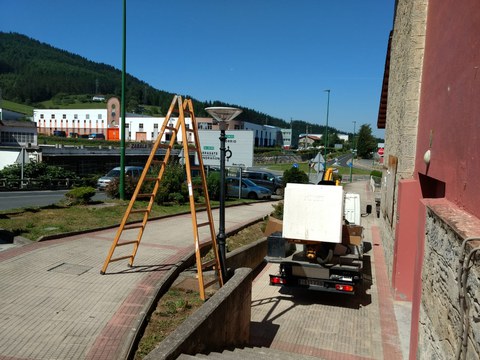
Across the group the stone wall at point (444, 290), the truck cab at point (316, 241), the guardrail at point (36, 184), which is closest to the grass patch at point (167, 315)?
the truck cab at point (316, 241)

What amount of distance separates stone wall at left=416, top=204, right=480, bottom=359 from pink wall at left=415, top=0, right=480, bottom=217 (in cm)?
35

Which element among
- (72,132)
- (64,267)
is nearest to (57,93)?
(72,132)

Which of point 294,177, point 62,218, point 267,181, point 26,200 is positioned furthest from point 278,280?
point 267,181

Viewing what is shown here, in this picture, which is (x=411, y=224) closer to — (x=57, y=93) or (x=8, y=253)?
(x=8, y=253)

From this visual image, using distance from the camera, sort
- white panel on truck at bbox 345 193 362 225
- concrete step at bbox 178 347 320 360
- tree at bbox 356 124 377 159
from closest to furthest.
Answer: concrete step at bbox 178 347 320 360 → white panel on truck at bbox 345 193 362 225 → tree at bbox 356 124 377 159

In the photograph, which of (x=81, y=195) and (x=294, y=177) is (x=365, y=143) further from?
(x=81, y=195)

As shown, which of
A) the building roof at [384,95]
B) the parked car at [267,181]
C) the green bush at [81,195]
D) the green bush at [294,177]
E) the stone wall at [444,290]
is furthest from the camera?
the parked car at [267,181]

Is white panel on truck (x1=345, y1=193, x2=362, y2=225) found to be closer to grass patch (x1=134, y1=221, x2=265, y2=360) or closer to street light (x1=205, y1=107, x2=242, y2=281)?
street light (x1=205, y1=107, x2=242, y2=281)

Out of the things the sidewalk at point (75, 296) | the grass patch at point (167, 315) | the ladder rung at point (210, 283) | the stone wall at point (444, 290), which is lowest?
the grass patch at point (167, 315)

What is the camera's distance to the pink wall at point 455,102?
480 cm

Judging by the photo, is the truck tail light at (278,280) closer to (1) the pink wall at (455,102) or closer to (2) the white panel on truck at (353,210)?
(1) the pink wall at (455,102)

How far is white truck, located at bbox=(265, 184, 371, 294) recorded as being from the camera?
29.4 feet

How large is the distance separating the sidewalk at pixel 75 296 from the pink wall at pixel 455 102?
14.7 ft

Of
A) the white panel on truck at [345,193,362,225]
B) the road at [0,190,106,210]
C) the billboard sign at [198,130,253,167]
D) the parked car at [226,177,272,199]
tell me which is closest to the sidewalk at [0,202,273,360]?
the white panel on truck at [345,193,362,225]
